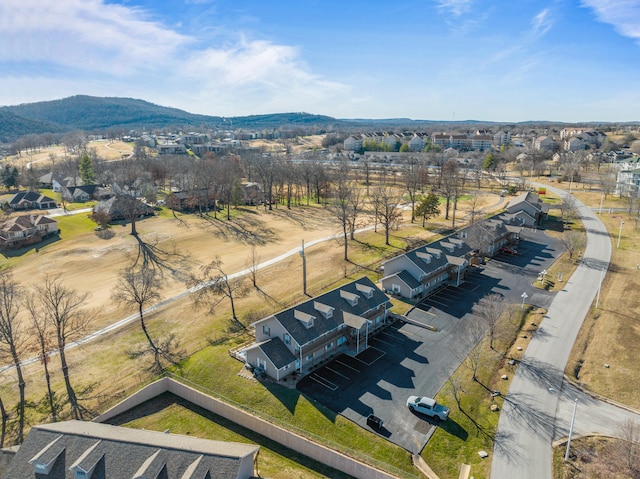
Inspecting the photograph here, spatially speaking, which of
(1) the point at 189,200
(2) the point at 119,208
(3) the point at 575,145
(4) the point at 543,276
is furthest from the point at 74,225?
(3) the point at 575,145

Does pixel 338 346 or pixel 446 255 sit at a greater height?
pixel 446 255

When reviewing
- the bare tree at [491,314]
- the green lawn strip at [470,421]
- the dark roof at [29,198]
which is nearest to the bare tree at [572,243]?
the bare tree at [491,314]

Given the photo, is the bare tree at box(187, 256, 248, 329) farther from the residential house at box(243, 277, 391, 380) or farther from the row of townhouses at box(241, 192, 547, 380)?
the row of townhouses at box(241, 192, 547, 380)

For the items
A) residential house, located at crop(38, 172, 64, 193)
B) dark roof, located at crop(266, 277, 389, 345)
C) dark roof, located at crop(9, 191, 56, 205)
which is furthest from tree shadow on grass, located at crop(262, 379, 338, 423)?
residential house, located at crop(38, 172, 64, 193)

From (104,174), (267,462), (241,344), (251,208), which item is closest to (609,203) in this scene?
(251,208)

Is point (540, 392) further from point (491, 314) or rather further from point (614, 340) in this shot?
point (614, 340)

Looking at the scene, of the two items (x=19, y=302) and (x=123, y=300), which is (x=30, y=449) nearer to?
(x=123, y=300)
